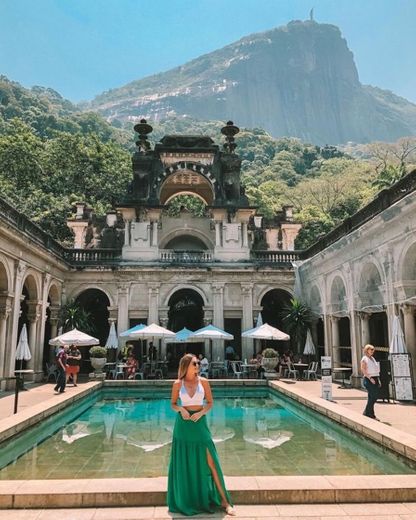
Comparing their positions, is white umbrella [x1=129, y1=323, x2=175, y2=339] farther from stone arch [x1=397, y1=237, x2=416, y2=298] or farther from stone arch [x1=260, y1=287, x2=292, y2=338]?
stone arch [x1=397, y1=237, x2=416, y2=298]

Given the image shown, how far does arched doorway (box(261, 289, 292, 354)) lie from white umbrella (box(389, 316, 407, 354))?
12354 mm

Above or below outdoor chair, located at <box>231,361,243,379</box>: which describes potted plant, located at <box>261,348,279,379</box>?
above

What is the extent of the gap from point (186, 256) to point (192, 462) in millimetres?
19437

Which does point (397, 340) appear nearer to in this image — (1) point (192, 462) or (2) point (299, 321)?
(2) point (299, 321)

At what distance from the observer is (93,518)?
474 centimetres

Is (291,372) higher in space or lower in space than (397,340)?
lower

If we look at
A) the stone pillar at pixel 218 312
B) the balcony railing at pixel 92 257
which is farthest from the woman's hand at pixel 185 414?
the balcony railing at pixel 92 257

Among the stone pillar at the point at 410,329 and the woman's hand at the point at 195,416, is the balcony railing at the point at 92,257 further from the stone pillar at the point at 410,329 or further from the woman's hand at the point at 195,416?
the woman's hand at the point at 195,416

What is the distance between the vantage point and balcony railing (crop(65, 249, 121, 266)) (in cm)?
2328

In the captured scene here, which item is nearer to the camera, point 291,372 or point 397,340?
point 397,340

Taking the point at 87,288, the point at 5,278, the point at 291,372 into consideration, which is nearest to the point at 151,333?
the point at 87,288

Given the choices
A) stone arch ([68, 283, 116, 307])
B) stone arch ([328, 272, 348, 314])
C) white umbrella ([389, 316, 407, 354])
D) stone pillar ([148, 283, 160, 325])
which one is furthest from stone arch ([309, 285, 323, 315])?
stone arch ([68, 283, 116, 307])

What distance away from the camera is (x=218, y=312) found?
23.2 m

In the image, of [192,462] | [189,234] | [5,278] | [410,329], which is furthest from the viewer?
[189,234]
